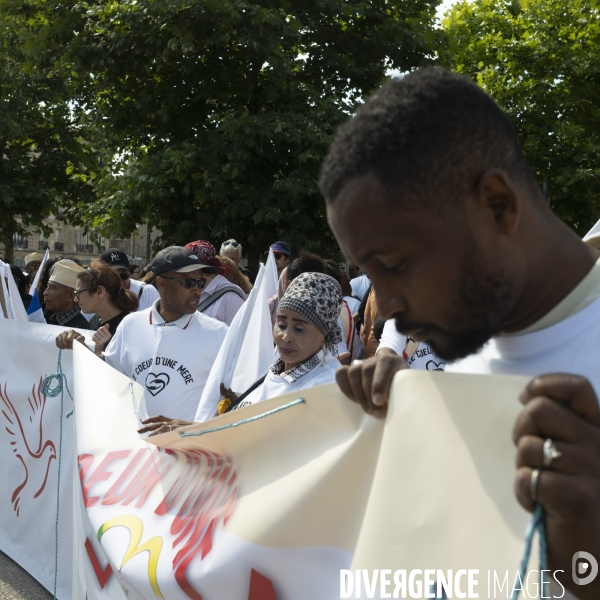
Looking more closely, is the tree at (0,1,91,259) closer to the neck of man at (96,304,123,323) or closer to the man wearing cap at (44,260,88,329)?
the man wearing cap at (44,260,88,329)

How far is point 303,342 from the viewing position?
3342 millimetres

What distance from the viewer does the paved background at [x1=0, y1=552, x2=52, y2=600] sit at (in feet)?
14.4

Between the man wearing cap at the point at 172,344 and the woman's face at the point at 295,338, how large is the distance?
3.14 feet

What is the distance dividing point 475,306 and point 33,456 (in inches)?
151

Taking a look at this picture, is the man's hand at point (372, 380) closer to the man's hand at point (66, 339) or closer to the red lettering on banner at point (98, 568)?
the red lettering on banner at point (98, 568)

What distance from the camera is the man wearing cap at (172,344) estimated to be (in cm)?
414

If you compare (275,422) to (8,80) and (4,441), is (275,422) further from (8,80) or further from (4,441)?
(8,80)

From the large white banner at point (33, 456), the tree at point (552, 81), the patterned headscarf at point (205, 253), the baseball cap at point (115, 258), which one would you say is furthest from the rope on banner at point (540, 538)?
the tree at point (552, 81)

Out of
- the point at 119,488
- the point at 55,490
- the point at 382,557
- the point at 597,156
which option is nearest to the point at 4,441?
the point at 55,490

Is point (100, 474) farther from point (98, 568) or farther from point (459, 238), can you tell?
point (459, 238)

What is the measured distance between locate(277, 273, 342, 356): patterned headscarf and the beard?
80.4 inches

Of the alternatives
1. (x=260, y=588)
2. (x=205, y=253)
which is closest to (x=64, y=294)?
(x=205, y=253)

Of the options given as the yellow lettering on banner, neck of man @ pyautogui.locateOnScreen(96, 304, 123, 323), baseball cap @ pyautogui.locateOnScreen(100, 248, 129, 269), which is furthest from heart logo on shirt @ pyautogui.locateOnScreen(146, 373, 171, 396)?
baseball cap @ pyautogui.locateOnScreen(100, 248, 129, 269)

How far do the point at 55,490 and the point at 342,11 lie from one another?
452 inches
